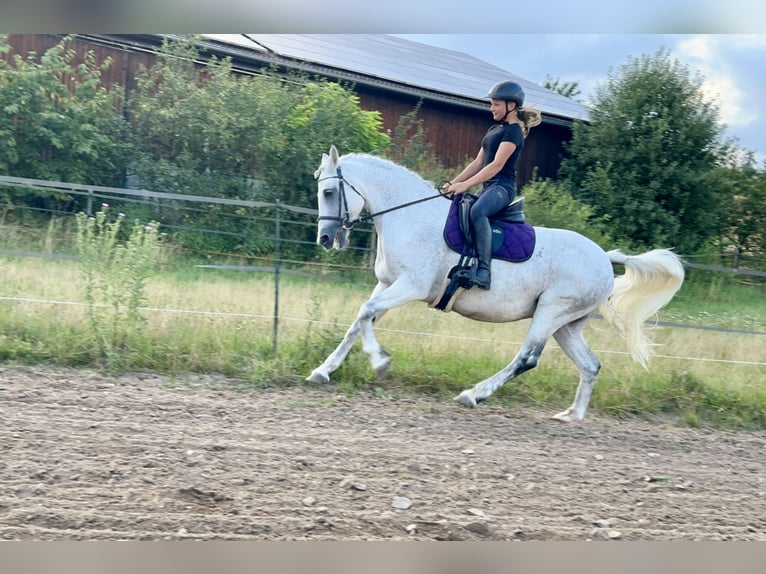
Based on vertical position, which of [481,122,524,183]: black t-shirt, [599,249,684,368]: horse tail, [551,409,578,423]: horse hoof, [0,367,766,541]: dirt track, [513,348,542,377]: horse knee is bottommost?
[551,409,578,423]: horse hoof

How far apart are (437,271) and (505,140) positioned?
1.22m

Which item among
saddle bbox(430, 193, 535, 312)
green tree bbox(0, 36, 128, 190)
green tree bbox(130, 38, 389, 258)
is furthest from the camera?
green tree bbox(130, 38, 389, 258)

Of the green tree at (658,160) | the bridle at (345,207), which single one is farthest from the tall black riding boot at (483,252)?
the green tree at (658,160)

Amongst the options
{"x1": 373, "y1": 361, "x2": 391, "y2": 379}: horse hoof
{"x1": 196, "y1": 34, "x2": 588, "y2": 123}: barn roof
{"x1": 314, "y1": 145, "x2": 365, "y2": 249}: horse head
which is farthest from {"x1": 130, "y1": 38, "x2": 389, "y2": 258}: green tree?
{"x1": 373, "y1": 361, "x2": 391, "y2": 379}: horse hoof

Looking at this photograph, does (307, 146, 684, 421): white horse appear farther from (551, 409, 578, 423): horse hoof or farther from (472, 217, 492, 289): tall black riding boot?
(472, 217, 492, 289): tall black riding boot

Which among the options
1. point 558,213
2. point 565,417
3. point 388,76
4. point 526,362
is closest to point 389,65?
point 388,76

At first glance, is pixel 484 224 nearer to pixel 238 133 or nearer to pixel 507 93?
pixel 507 93

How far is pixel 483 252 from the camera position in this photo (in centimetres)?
622

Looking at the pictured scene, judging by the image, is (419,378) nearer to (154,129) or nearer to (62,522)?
(62,522)

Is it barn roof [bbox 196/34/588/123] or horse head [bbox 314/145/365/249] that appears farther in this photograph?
barn roof [bbox 196/34/588/123]

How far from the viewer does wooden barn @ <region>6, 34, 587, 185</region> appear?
15.9 meters

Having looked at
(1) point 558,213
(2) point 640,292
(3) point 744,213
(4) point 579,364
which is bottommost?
(4) point 579,364

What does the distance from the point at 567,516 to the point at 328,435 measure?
1.80m

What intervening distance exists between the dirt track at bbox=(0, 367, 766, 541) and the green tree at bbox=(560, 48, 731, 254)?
11.4 meters
